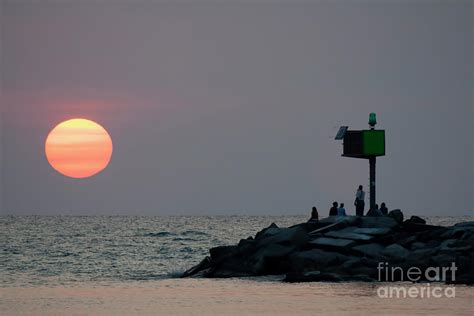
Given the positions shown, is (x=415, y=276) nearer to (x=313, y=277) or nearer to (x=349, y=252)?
(x=349, y=252)

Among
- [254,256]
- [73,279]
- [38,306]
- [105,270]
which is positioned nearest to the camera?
[38,306]

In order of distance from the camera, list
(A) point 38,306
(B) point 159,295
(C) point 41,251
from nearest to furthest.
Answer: (A) point 38,306, (B) point 159,295, (C) point 41,251

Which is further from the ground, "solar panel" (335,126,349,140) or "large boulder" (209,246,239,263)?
"solar panel" (335,126,349,140)

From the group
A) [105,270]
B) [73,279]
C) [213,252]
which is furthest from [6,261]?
[213,252]

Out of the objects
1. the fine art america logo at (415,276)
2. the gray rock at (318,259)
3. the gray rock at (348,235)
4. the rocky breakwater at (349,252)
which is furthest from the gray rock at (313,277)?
the gray rock at (348,235)

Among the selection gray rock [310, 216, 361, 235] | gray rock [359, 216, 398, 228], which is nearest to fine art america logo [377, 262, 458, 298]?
gray rock [359, 216, 398, 228]

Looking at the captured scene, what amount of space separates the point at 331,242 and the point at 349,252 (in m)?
0.94

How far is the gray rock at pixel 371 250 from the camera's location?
39.9 m

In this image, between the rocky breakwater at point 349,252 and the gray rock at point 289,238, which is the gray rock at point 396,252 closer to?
the rocky breakwater at point 349,252

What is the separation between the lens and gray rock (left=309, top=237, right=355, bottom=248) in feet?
133

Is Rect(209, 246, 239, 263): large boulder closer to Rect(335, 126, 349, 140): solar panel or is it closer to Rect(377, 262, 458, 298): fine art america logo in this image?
Rect(377, 262, 458, 298): fine art america logo

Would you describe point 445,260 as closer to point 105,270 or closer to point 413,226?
point 413,226

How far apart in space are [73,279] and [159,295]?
976cm

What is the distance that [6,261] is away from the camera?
2339 inches
